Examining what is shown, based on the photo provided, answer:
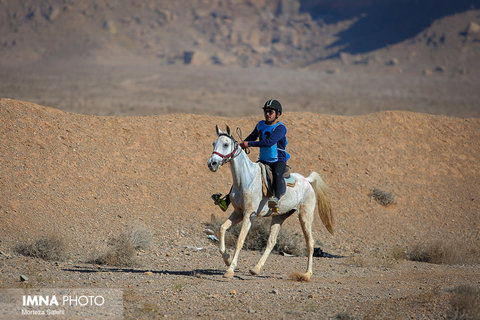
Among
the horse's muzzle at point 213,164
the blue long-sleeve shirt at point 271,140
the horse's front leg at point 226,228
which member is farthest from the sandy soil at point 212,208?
the blue long-sleeve shirt at point 271,140

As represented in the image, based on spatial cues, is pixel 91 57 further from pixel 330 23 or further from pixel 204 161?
pixel 204 161

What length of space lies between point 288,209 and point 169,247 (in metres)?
3.51

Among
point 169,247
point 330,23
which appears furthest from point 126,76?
point 169,247

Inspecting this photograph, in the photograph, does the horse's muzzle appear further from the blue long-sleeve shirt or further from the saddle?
the saddle

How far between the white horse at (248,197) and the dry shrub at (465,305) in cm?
257

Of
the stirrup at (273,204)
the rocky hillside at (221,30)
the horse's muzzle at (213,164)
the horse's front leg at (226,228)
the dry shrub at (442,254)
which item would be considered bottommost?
the dry shrub at (442,254)

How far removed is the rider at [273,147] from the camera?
884 cm

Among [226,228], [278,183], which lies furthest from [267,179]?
[226,228]

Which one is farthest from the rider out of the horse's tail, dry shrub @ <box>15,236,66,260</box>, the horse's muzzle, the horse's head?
dry shrub @ <box>15,236,66,260</box>

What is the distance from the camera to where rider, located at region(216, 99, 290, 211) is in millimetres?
8841

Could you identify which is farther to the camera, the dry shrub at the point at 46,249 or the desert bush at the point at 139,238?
the desert bush at the point at 139,238

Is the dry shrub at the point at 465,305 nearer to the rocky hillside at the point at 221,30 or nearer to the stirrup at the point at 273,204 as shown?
the stirrup at the point at 273,204

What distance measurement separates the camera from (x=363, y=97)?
6862cm

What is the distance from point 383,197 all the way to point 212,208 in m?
5.25
